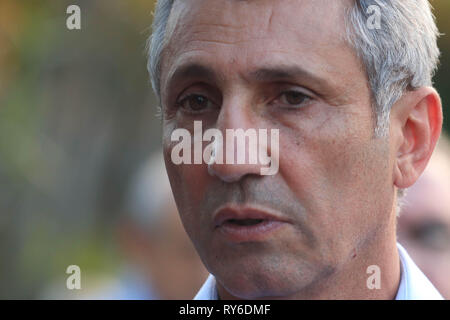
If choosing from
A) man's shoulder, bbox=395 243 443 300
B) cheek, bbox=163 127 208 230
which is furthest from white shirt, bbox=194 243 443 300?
cheek, bbox=163 127 208 230

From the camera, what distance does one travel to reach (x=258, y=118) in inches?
125

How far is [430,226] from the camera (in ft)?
16.8

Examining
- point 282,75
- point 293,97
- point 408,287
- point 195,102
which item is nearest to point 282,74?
point 282,75

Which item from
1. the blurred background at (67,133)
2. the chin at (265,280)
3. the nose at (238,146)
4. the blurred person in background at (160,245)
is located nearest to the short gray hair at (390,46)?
the nose at (238,146)

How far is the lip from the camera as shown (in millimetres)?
3092

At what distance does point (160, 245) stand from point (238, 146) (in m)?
2.78

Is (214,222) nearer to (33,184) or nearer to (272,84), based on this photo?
(272,84)

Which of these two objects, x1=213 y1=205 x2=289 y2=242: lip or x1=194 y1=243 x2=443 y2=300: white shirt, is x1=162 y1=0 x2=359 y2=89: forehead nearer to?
x1=213 y1=205 x2=289 y2=242: lip

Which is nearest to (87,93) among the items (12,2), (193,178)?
(12,2)

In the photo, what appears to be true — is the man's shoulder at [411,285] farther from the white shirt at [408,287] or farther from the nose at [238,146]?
the nose at [238,146]

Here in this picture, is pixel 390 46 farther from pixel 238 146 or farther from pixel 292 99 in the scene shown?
pixel 238 146

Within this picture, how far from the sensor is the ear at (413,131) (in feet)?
11.2

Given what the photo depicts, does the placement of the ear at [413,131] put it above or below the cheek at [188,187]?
above
